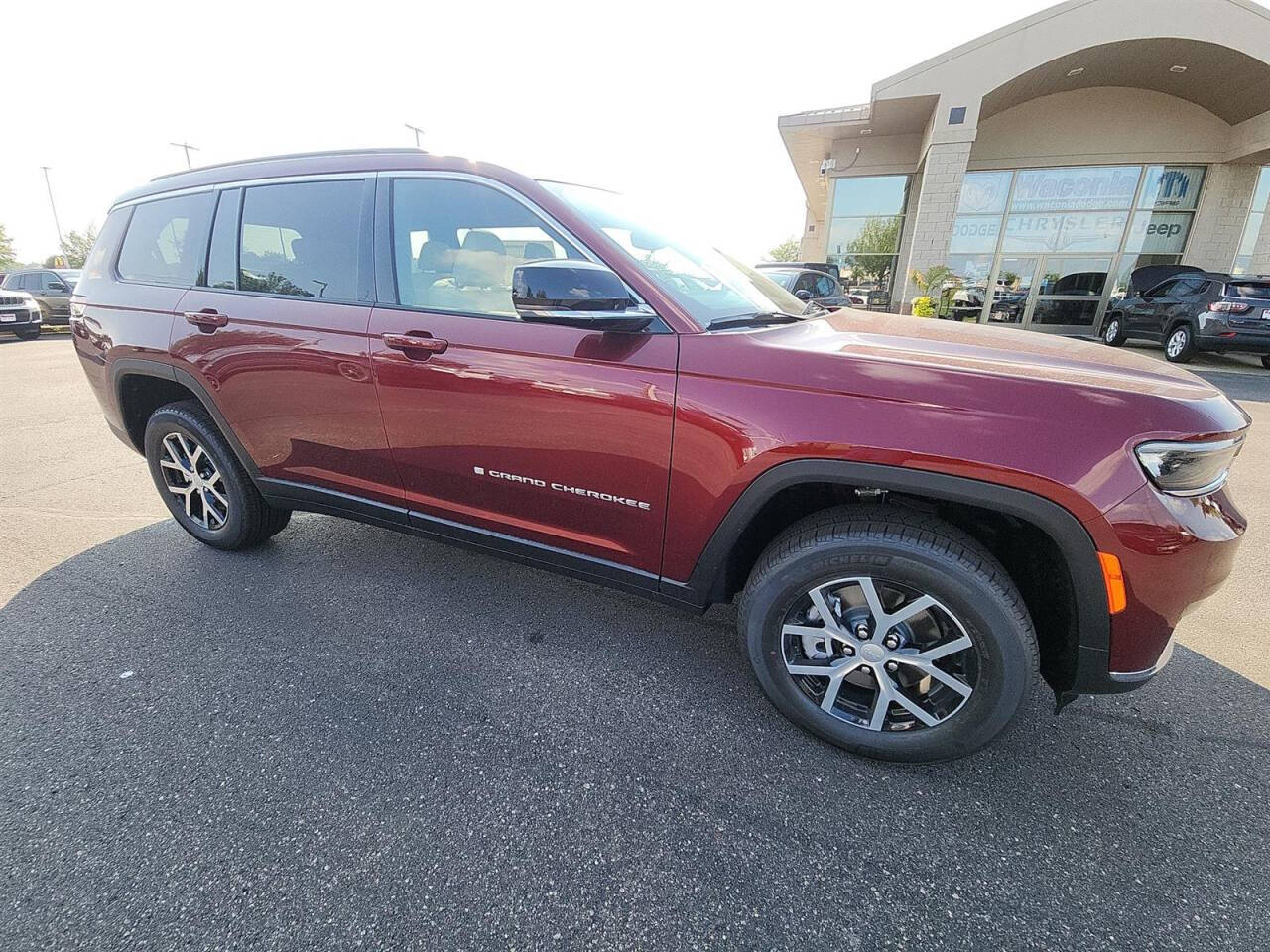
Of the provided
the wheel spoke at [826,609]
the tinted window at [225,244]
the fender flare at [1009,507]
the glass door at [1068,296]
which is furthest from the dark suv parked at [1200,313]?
the tinted window at [225,244]

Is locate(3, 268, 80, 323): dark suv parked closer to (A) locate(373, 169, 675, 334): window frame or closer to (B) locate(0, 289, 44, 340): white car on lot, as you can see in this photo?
(B) locate(0, 289, 44, 340): white car on lot

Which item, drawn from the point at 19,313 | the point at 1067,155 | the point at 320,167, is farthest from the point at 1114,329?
the point at 19,313

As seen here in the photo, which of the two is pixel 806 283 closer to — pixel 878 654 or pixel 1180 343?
pixel 1180 343

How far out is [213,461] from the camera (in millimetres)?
3068

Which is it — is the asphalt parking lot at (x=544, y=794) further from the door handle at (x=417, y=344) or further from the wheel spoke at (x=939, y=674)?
the door handle at (x=417, y=344)

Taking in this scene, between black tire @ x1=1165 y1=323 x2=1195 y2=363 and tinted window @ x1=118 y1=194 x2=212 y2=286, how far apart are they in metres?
13.4

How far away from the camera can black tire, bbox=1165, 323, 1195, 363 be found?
33.0 ft

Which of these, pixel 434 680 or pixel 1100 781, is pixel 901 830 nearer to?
pixel 1100 781

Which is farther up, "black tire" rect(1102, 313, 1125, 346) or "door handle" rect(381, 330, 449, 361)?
"door handle" rect(381, 330, 449, 361)

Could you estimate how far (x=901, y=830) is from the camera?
1719 mm

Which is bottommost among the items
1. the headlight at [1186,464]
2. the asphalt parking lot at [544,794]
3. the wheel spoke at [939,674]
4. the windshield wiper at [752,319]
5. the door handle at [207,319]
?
the asphalt parking lot at [544,794]

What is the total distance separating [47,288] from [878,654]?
71.3 ft

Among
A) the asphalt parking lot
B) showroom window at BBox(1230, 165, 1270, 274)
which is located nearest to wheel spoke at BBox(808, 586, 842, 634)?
the asphalt parking lot

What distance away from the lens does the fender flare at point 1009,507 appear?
157 centimetres
